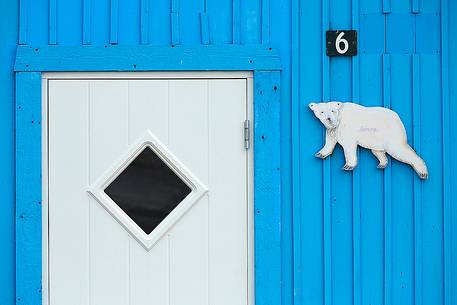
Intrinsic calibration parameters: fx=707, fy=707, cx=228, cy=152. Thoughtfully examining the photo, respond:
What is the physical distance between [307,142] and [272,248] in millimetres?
514

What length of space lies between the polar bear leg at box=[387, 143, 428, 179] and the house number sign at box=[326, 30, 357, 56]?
477mm

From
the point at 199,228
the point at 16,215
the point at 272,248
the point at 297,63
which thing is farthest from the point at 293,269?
the point at 16,215

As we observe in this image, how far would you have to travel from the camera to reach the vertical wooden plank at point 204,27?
3.27 metres

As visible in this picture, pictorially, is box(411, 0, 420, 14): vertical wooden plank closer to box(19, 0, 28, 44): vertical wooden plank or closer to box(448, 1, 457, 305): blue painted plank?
box(448, 1, 457, 305): blue painted plank

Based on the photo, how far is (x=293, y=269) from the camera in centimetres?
327

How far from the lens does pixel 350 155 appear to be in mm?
3236

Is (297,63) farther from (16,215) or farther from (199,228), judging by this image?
(16,215)

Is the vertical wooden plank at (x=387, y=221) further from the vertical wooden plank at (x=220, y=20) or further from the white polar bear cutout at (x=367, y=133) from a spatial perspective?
the vertical wooden plank at (x=220, y=20)

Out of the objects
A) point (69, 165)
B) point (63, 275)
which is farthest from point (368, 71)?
point (63, 275)

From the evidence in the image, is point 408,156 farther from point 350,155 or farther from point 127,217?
point 127,217

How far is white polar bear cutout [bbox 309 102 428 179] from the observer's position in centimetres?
324

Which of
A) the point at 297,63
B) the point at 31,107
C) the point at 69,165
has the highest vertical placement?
the point at 297,63

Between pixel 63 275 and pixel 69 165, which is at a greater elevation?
pixel 69 165

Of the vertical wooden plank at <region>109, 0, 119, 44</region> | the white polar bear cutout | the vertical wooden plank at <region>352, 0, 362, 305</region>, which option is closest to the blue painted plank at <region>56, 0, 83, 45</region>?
the vertical wooden plank at <region>109, 0, 119, 44</region>
